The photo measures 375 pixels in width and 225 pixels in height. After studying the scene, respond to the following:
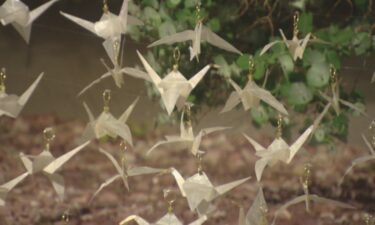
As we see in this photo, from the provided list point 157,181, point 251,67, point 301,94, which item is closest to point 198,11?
point 251,67

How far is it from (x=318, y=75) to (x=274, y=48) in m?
0.08

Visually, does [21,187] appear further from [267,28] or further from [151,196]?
[267,28]

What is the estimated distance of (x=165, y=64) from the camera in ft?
3.87

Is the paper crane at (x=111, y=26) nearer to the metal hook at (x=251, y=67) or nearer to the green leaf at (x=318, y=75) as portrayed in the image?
the metal hook at (x=251, y=67)

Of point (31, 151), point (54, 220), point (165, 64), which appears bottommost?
point (54, 220)

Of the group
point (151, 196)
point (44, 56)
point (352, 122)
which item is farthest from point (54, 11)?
point (352, 122)

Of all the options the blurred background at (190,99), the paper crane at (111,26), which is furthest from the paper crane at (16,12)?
the blurred background at (190,99)

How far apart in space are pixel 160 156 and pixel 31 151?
0.24m

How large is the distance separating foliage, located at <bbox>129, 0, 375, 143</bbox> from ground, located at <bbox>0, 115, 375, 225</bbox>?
0.12 m

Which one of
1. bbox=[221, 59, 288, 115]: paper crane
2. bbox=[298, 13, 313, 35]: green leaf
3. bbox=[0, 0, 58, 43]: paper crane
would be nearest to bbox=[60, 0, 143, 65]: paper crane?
bbox=[0, 0, 58, 43]: paper crane

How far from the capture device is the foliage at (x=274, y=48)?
1079 mm

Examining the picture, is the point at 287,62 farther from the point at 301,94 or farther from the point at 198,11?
the point at 198,11

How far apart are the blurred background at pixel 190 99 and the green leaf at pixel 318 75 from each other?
1 cm

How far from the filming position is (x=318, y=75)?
1.06 meters
